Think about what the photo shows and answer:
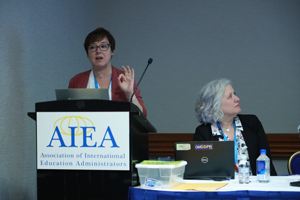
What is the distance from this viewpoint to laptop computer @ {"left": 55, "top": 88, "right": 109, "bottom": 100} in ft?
6.06

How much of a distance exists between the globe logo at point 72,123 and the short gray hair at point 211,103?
1.32 meters

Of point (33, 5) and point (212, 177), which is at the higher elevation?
point (33, 5)

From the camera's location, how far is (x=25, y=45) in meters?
3.06

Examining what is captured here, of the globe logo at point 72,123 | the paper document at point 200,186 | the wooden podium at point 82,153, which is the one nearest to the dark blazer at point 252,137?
the paper document at point 200,186

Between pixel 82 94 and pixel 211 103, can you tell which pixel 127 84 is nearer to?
pixel 82 94

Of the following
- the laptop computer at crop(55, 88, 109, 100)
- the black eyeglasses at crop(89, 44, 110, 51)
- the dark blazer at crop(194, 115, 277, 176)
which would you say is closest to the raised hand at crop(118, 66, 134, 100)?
the black eyeglasses at crop(89, 44, 110, 51)

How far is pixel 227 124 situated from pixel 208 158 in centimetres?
90

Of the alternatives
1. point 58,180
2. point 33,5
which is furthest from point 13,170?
point 33,5

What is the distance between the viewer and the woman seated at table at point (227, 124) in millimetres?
2678

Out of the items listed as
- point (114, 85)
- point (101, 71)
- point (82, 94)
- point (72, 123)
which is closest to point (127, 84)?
point (114, 85)

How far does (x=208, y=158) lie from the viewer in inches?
78.1

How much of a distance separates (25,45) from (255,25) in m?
2.65

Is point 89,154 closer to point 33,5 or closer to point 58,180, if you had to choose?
point 58,180

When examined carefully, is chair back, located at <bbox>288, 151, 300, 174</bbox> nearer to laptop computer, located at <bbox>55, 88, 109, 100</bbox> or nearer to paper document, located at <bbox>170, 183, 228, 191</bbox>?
paper document, located at <bbox>170, 183, 228, 191</bbox>
